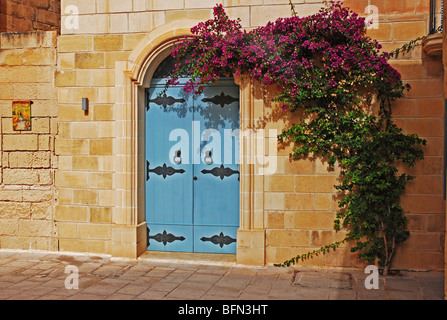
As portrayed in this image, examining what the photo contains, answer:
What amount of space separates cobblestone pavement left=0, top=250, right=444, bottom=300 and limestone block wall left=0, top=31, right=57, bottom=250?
2.05 ft

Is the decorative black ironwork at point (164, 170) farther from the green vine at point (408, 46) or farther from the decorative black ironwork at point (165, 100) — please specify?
the green vine at point (408, 46)

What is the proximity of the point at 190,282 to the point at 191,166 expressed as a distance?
1.67 meters

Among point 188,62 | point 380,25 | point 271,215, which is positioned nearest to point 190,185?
point 271,215

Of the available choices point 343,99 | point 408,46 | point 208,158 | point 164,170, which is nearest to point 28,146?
point 164,170

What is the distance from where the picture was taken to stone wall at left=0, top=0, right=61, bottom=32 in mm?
8867

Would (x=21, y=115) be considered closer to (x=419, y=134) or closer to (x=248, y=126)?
(x=248, y=126)

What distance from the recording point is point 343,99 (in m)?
6.10

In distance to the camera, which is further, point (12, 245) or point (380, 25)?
point (12, 245)

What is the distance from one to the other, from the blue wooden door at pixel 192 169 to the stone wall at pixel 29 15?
11.6 feet

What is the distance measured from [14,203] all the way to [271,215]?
11.7ft

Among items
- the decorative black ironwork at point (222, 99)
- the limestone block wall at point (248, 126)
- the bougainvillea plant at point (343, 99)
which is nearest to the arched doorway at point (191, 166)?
the decorative black ironwork at point (222, 99)

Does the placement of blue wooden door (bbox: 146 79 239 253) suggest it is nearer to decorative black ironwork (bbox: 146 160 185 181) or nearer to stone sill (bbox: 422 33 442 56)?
decorative black ironwork (bbox: 146 160 185 181)

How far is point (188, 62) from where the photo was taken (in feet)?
21.2

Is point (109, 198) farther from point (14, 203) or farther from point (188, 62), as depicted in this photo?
point (188, 62)
